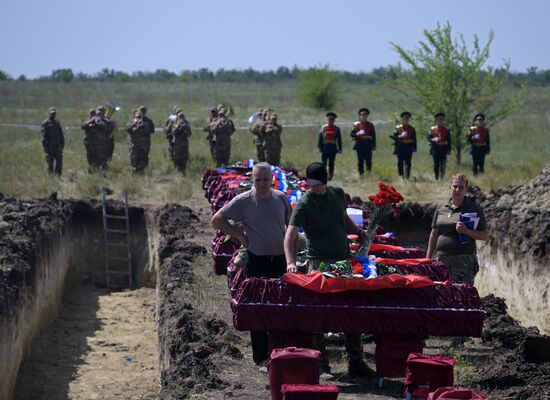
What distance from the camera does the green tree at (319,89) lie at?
220 feet

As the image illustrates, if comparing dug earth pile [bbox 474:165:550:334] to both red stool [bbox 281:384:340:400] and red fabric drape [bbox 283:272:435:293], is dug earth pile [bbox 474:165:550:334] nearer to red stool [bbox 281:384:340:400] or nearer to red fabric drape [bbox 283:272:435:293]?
red fabric drape [bbox 283:272:435:293]

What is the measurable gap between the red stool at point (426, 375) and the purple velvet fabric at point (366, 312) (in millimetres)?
1245

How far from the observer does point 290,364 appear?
882cm

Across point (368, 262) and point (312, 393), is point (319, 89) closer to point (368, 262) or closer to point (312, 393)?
point (368, 262)

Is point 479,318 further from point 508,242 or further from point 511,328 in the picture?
point 508,242

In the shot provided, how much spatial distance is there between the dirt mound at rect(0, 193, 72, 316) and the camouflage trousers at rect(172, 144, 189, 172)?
585cm

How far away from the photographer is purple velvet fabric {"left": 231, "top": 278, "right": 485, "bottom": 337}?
10.1 m

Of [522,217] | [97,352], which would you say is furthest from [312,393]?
[522,217]

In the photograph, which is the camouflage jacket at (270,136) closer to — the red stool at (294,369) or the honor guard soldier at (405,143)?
the honor guard soldier at (405,143)

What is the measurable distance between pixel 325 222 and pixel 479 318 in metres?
1.60

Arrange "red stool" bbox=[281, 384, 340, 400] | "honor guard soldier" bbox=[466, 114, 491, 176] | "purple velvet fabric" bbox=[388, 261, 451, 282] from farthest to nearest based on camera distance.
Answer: "honor guard soldier" bbox=[466, 114, 491, 176], "purple velvet fabric" bbox=[388, 261, 451, 282], "red stool" bbox=[281, 384, 340, 400]

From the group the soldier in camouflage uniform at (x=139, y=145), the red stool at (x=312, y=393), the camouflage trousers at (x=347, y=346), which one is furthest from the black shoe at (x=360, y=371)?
the soldier in camouflage uniform at (x=139, y=145)

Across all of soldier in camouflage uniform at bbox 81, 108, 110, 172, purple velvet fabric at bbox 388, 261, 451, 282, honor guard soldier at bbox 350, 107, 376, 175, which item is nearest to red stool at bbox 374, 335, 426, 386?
purple velvet fabric at bbox 388, 261, 451, 282

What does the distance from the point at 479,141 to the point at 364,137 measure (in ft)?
8.73
